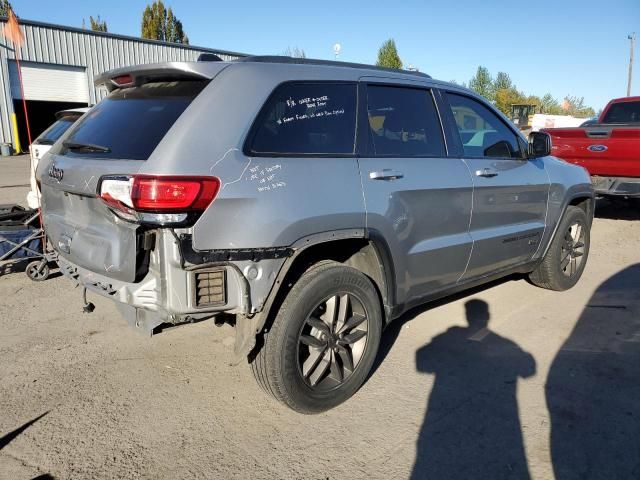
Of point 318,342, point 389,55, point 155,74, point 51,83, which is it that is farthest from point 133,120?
point 389,55

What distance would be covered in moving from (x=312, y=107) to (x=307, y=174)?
450mm

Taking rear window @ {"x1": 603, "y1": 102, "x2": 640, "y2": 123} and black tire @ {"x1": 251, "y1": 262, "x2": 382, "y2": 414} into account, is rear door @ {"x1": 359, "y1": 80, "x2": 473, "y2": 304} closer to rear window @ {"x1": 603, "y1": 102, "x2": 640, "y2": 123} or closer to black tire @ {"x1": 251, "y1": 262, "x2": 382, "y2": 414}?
black tire @ {"x1": 251, "y1": 262, "x2": 382, "y2": 414}

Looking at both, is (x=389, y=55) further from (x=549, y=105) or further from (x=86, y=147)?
(x=86, y=147)

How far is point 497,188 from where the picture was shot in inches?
160

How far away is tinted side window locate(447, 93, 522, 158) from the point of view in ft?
12.9

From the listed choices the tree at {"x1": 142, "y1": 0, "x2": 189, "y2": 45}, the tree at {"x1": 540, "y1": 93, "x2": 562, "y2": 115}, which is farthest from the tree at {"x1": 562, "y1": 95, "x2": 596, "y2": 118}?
the tree at {"x1": 142, "y1": 0, "x2": 189, "y2": 45}

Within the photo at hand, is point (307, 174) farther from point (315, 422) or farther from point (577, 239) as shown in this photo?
point (577, 239)

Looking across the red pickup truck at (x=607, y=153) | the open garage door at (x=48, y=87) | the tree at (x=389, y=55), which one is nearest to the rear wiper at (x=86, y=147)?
the red pickup truck at (x=607, y=153)

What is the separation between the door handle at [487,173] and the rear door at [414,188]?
16 cm

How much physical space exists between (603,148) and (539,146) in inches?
166

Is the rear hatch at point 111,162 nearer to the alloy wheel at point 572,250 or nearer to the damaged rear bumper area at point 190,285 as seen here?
the damaged rear bumper area at point 190,285

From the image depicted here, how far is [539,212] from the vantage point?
4613mm

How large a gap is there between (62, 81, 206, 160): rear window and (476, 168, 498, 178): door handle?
2.17m

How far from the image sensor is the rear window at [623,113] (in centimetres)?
1030
